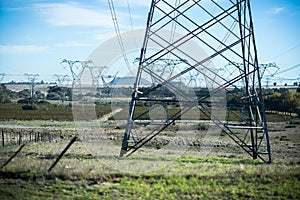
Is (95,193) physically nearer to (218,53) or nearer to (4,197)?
(4,197)

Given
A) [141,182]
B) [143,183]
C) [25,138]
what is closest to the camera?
[143,183]

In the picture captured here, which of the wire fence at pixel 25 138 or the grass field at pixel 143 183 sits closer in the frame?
the grass field at pixel 143 183

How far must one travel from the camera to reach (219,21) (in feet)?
67.6

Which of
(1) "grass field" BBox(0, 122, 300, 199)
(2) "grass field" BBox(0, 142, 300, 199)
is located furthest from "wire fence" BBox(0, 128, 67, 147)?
(2) "grass field" BBox(0, 142, 300, 199)

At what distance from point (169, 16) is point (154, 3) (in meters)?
0.91

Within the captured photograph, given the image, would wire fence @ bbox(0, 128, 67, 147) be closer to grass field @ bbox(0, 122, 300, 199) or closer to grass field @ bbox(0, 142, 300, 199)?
grass field @ bbox(0, 122, 300, 199)

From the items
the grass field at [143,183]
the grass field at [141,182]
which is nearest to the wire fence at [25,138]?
the grass field at [141,182]

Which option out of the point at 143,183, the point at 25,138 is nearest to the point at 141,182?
the point at 143,183

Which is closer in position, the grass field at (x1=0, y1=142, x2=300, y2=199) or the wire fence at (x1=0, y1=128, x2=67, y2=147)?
the grass field at (x1=0, y1=142, x2=300, y2=199)

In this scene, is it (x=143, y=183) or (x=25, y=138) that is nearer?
(x=143, y=183)

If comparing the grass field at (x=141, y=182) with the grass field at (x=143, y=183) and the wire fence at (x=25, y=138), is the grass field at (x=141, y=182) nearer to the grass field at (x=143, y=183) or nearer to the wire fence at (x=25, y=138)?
the grass field at (x=143, y=183)

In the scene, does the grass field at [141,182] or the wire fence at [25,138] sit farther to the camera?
the wire fence at [25,138]

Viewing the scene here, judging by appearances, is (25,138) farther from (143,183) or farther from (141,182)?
(143,183)

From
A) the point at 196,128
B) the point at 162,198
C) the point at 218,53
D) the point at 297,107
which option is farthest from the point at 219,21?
the point at 297,107
